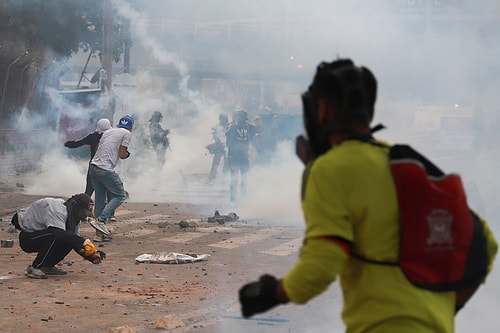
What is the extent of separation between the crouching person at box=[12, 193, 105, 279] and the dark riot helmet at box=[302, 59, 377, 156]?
5.39 metres

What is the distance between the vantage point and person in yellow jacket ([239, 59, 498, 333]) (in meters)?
2.66

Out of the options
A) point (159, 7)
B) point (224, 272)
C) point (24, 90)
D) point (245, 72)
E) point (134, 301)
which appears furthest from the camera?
point (245, 72)

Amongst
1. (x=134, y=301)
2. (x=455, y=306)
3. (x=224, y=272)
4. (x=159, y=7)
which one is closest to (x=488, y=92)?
(x=159, y=7)

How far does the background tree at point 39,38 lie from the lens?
18766 millimetres

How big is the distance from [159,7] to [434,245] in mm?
17497

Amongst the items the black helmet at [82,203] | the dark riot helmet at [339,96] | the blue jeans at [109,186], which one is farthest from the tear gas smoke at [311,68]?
the dark riot helmet at [339,96]

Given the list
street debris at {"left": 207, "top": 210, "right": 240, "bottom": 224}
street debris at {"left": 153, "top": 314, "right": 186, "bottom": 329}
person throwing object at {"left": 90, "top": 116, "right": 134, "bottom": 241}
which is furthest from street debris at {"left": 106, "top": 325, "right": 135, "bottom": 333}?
street debris at {"left": 207, "top": 210, "right": 240, "bottom": 224}

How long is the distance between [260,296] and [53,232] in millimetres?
5517

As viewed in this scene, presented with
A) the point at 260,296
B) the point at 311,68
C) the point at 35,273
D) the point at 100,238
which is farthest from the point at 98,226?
the point at 311,68

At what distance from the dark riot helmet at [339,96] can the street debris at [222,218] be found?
962cm

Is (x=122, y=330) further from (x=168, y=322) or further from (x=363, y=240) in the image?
(x=363, y=240)

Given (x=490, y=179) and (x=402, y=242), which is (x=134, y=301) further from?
(x=490, y=179)

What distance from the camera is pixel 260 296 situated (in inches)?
108

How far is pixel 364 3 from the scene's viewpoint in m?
15.8
